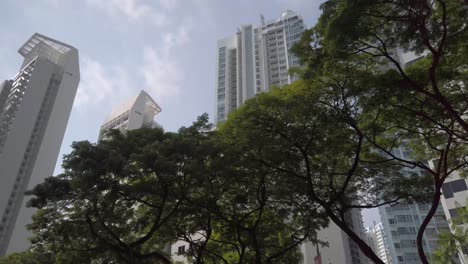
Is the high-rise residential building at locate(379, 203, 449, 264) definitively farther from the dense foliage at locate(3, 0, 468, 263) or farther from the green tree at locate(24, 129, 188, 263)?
the green tree at locate(24, 129, 188, 263)

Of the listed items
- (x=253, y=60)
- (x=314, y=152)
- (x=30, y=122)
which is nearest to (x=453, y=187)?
(x=314, y=152)

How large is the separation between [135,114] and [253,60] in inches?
1083

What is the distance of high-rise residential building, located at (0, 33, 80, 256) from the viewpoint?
2409 inches

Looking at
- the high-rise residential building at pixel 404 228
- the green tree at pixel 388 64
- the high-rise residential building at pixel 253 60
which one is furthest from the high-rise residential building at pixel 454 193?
the high-rise residential building at pixel 253 60

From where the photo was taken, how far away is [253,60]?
78.4 m

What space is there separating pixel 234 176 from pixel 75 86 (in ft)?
242

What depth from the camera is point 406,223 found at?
203ft

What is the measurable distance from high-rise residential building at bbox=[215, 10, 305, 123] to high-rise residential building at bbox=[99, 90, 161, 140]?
18.1 metres

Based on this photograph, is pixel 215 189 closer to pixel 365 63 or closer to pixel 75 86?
pixel 365 63

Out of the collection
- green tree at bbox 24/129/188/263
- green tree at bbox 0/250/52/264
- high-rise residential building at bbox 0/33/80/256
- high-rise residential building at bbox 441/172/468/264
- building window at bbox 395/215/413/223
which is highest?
high-rise residential building at bbox 0/33/80/256

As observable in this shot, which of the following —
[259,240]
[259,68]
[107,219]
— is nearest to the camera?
[107,219]

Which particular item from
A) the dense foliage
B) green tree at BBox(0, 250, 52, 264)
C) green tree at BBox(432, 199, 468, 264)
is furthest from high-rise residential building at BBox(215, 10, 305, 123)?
the dense foliage

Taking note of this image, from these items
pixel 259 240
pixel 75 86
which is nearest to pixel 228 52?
pixel 75 86

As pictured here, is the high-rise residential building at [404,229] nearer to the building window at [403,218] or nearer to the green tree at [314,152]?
the building window at [403,218]
